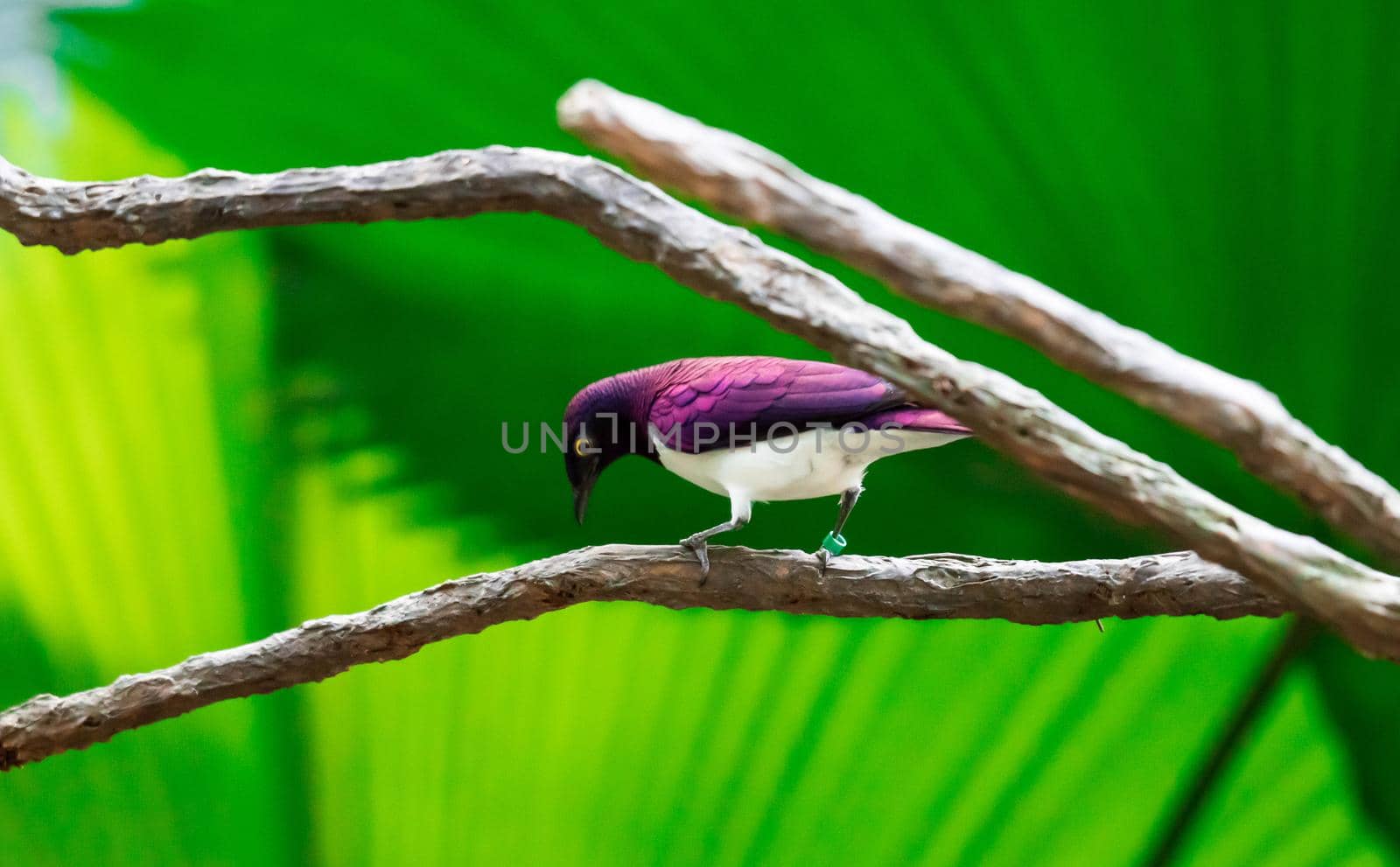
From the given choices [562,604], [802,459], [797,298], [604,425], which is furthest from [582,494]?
[797,298]

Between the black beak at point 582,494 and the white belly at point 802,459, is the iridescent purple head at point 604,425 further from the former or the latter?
the white belly at point 802,459

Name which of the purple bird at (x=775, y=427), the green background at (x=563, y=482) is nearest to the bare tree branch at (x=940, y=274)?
the purple bird at (x=775, y=427)

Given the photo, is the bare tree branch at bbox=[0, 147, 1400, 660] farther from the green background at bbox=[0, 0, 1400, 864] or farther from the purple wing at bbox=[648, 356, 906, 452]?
the green background at bbox=[0, 0, 1400, 864]

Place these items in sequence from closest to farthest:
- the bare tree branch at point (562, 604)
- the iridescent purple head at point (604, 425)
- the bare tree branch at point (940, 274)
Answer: the bare tree branch at point (940, 274), the bare tree branch at point (562, 604), the iridescent purple head at point (604, 425)

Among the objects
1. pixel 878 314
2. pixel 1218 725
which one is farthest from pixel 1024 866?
pixel 878 314

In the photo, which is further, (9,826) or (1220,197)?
(9,826)

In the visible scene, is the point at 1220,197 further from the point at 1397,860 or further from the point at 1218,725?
the point at 1397,860
